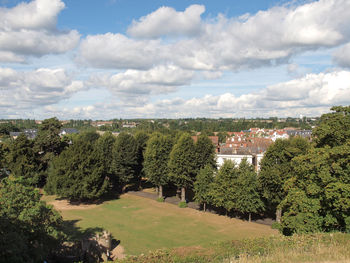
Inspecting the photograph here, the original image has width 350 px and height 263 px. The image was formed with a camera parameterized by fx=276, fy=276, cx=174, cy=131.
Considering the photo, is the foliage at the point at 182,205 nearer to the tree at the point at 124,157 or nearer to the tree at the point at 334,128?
the tree at the point at 124,157

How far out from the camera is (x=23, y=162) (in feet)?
187

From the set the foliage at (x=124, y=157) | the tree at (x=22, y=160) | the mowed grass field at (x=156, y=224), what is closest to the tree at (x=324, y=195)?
the mowed grass field at (x=156, y=224)

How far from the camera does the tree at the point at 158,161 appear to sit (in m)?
52.5

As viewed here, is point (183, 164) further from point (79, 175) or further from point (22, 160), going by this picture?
point (22, 160)

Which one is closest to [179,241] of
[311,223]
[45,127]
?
[311,223]

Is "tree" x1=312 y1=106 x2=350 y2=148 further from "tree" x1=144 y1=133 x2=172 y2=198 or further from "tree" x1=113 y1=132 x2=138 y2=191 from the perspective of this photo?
"tree" x1=113 y1=132 x2=138 y2=191

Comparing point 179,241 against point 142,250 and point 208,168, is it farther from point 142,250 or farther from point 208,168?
point 208,168

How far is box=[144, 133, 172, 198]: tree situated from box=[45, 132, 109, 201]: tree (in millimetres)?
8668

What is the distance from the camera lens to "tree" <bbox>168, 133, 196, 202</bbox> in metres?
48.4

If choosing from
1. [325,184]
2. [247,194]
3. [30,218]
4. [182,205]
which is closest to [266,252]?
[325,184]

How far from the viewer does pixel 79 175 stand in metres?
49.7

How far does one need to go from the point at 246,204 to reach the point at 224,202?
3488 millimetres

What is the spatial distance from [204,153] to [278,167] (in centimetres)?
1454

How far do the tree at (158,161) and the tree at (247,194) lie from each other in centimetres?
1646
